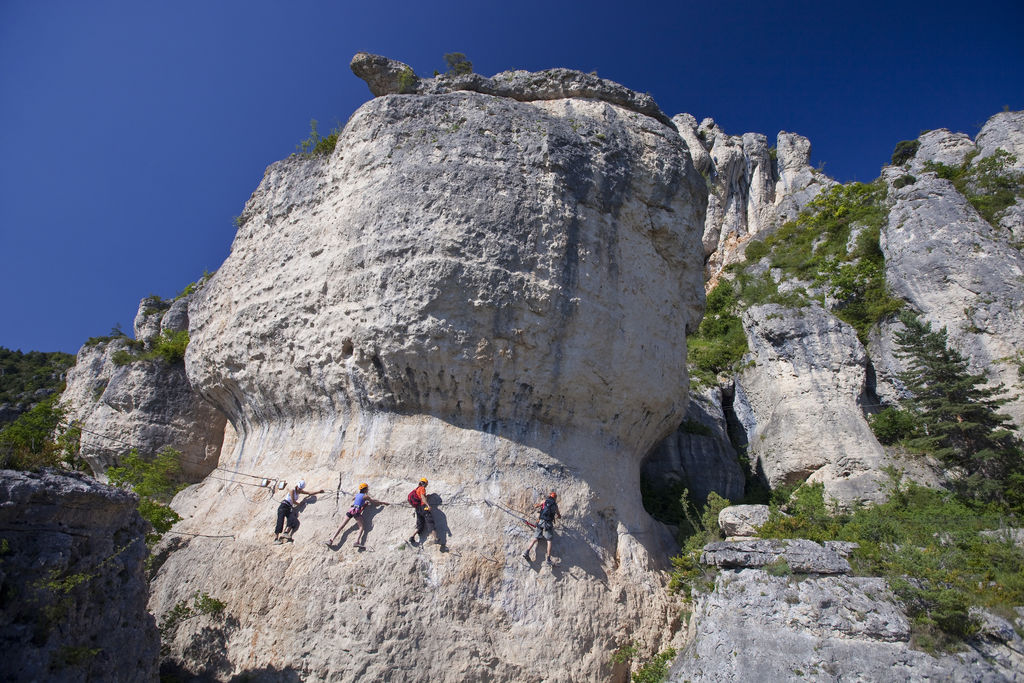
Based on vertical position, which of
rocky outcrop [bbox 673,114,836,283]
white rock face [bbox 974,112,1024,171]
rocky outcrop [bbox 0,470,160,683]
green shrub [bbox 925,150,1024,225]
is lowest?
rocky outcrop [bbox 0,470,160,683]

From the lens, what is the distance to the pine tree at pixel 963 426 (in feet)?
40.0

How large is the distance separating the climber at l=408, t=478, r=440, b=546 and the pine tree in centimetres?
1109

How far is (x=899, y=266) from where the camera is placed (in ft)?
59.4

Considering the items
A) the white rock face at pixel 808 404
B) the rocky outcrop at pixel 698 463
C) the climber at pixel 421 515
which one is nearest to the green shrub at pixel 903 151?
the white rock face at pixel 808 404

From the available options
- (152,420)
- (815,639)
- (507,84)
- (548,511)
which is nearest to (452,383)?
(548,511)

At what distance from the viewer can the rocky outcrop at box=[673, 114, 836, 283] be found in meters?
36.3

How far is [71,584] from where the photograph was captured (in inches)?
223

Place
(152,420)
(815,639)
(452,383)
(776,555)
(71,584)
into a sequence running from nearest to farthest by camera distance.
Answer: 1. (71,584)
2. (815,639)
3. (776,555)
4. (452,383)
5. (152,420)

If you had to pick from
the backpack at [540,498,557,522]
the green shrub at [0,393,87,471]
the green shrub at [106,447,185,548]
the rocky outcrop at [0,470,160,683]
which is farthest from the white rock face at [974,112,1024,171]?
the green shrub at [0,393,87,471]

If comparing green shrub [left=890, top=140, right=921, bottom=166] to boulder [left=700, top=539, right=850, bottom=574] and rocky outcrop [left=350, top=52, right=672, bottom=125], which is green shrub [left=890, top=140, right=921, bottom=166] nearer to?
rocky outcrop [left=350, top=52, right=672, bottom=125]

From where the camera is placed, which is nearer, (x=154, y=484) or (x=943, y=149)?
(x=154, y=484)

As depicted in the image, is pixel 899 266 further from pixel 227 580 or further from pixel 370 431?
pixel 227 580

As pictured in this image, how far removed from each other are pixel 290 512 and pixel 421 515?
7.05ft

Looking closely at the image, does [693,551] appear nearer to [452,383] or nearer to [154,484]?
[452,383]
